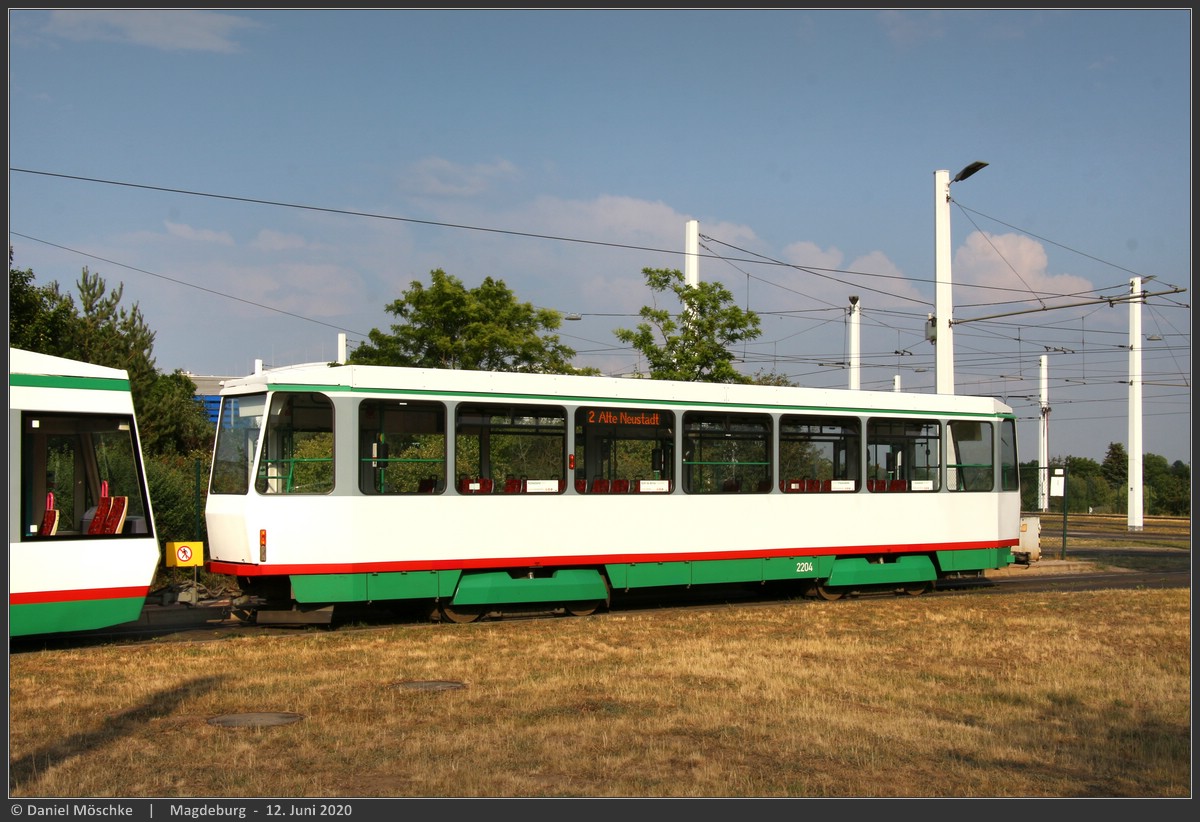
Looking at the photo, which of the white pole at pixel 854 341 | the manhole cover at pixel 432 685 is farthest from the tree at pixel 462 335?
the manhole cover at pixel 432 685

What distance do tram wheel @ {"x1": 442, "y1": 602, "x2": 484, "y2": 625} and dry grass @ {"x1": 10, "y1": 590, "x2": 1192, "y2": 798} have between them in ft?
1.54

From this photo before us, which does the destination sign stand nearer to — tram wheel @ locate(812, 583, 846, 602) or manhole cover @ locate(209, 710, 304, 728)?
tram wheel @ locate(812, 583, 846, 602)

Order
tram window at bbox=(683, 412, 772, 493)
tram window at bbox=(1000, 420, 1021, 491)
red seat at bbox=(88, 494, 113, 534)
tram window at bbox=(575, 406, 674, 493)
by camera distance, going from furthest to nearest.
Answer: tram window at bbox=(1000, 420, 1021, 491), tram window at bbox=(683, 412, 772, 493), tram window at bbox=(575, 406, 674, 493), red seat at bbox=(88, 494, 113, 534)

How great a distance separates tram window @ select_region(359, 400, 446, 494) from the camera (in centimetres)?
1367

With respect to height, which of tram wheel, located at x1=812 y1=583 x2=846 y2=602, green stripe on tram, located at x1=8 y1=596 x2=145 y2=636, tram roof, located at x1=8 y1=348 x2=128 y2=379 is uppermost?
tram roof, located at x1=8 y1=348 x2=128 y2=379

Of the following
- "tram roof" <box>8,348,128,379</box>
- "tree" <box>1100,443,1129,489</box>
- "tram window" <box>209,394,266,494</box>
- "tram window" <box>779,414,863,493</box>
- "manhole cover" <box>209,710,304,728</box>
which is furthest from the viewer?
"tree" <box>1100,443,1129,489</box>

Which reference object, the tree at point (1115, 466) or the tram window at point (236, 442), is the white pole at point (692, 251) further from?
the tree at point (1115, 466)

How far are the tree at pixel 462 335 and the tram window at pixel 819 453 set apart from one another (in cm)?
1955

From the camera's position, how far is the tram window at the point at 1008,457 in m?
19.6

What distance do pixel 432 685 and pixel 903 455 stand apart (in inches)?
413

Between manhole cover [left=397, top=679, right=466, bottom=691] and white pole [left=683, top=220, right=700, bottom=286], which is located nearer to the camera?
manhole cover [left=397, top=679, right=466, bottom=691]

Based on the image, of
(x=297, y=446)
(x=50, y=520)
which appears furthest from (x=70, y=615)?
(x=297, y=446)

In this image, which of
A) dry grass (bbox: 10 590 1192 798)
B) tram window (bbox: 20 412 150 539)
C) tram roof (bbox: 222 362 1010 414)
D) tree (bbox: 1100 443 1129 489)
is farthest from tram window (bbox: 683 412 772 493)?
tree (bbox: 1100 443 1129 489)

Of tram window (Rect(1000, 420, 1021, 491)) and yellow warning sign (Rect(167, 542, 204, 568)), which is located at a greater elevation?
tram window (Rect(1000, 420, 1021, 491))
